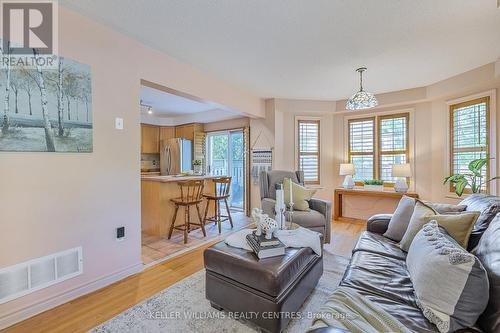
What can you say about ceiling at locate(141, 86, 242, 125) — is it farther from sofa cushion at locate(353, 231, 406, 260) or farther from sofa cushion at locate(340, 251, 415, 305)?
sofa cushion at locate(340, 251, 415, 305)

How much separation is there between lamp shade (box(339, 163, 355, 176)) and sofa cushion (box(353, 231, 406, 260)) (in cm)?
242

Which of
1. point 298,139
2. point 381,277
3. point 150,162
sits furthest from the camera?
point 150,162

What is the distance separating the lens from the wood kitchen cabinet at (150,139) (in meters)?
6.11

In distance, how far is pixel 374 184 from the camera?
175 inches

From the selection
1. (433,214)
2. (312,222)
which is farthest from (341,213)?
(433,214)

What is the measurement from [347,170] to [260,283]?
367cm

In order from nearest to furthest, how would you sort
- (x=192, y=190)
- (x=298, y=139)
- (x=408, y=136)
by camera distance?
1. (x=192, y=190)
2. (x=408, y=136)
3. (x=298, y=139)

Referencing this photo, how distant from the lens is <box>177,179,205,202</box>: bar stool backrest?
11.2 feet

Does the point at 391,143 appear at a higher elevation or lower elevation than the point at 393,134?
lower

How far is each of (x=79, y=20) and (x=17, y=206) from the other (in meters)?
1.64

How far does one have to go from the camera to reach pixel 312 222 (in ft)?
9.78

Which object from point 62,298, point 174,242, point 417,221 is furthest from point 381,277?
point 174,242

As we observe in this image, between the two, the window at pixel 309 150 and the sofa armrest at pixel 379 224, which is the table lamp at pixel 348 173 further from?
the sofa armrest at pixel 379 224

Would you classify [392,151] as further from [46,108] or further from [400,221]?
[46,108]
